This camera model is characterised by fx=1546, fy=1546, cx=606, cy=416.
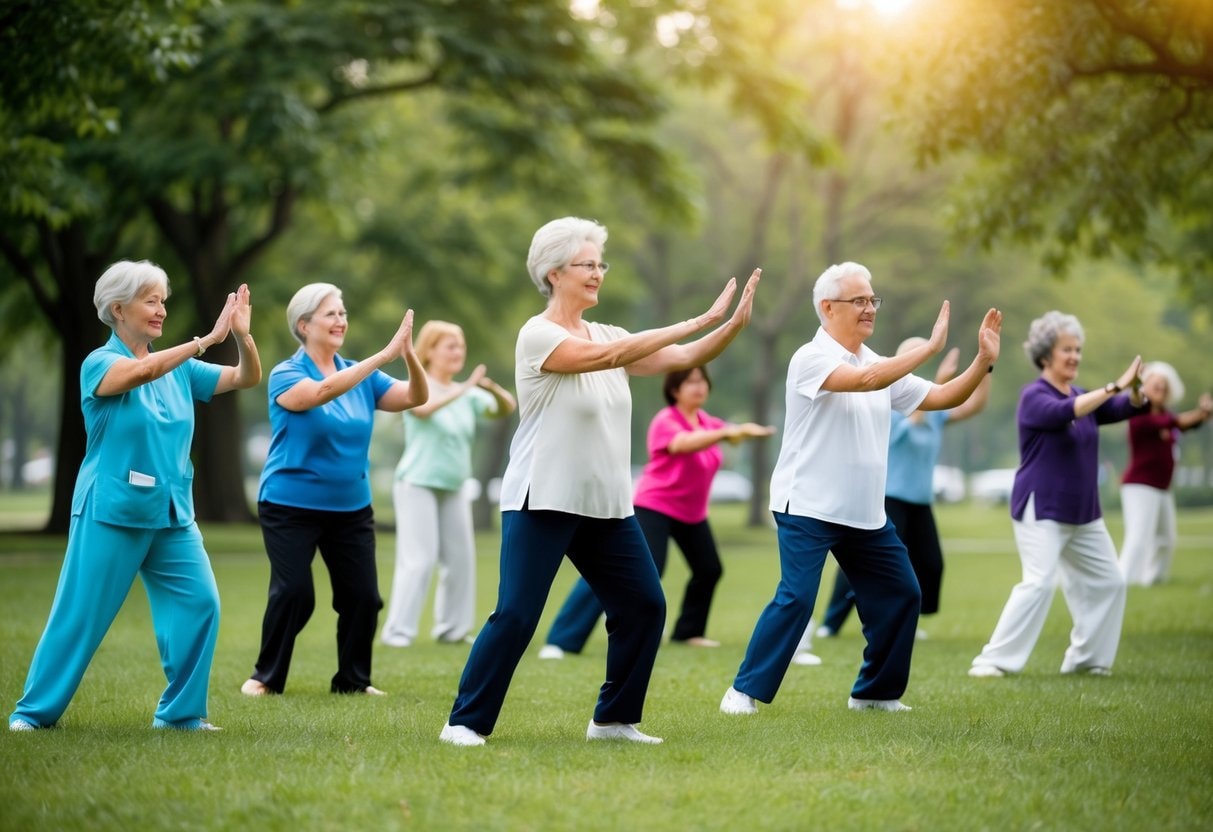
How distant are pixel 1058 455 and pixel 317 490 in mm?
4558

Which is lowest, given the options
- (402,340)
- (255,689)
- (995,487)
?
(255,689)

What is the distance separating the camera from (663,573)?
11852 millimetres

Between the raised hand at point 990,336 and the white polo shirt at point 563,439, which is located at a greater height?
the raised hand at point 990,336

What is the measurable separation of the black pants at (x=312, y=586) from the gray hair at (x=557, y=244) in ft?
8.45

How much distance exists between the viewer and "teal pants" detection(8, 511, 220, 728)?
691 cm

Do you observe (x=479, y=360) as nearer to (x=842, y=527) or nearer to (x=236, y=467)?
(x=236, y=467)

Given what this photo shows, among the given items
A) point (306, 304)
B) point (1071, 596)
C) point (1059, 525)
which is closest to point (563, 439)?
point (306, 304)

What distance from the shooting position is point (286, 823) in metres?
5.06

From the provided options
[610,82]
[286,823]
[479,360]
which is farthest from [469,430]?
[479,360]

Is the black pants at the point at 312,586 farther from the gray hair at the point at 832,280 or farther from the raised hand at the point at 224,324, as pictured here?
the gray hair at the point at 832,280

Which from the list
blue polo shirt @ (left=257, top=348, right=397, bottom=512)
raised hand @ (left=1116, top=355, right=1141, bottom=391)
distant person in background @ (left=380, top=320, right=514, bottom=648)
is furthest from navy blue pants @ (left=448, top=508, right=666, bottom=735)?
distant person in background @ (left=380, top=320, right=514, bottom=648)

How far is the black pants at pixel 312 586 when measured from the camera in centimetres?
851

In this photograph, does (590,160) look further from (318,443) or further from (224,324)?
(224,324)

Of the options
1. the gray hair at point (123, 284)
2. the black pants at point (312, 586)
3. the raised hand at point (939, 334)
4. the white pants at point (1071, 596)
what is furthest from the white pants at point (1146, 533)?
the gray hair at point (123, 284)
